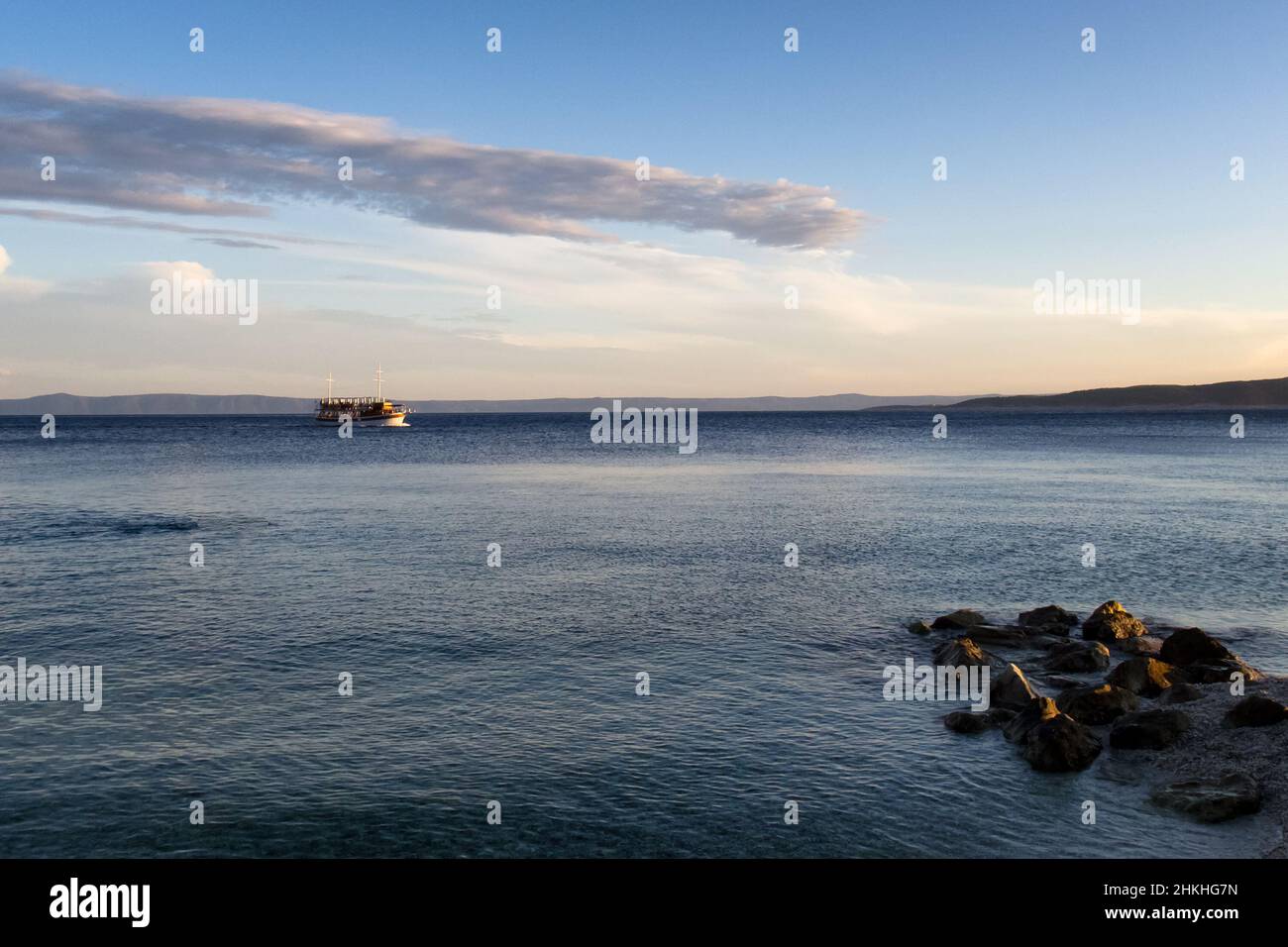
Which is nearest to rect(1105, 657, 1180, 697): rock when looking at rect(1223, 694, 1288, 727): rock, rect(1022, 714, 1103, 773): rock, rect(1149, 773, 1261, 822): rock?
rect(1223, 694, 1288, 727): rock

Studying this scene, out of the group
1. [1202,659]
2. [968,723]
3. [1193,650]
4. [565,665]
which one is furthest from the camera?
[565,665]

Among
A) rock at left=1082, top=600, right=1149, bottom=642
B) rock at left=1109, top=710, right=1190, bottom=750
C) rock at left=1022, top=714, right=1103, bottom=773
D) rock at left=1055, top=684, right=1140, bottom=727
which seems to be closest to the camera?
rock at left=1022, top=714, right=1103, bottom=773


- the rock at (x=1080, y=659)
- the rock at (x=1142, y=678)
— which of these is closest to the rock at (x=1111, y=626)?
the rock at (x=1080, y=659)

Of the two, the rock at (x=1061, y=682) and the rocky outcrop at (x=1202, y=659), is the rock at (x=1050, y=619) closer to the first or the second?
the rocky outcrop at (x=1202, y=659)

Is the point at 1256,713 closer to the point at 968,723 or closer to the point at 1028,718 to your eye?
the point at 1028,718

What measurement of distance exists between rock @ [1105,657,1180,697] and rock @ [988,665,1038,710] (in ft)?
7.80

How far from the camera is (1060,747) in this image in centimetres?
2192

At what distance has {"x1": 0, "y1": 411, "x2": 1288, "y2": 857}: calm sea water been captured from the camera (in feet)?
62.4

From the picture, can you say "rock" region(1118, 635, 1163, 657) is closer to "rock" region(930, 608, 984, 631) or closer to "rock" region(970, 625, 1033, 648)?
"rock" region(970, 625, 1033, 648)

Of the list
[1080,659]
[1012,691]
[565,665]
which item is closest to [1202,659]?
[1080,659]

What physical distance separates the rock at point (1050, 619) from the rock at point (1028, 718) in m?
10.7

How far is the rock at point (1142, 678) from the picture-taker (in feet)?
87.1

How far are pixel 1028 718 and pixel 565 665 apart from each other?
528 inches
